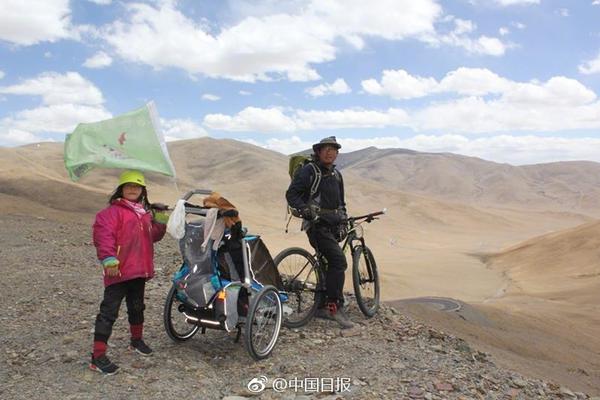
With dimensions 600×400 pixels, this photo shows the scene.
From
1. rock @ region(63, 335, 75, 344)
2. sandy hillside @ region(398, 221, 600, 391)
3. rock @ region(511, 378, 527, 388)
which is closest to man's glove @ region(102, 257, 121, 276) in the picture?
rock @ region(63, 335, 75, 344)

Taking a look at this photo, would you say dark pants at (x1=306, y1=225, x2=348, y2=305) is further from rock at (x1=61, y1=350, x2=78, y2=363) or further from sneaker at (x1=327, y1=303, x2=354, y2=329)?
rock at (x1=61, y1=350, x2=78, y2=363)

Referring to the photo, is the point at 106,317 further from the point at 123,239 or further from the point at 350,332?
the point at 350,332

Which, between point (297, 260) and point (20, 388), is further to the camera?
point (297, 260)

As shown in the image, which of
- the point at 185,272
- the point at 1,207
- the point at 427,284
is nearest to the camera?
the point at 185,272

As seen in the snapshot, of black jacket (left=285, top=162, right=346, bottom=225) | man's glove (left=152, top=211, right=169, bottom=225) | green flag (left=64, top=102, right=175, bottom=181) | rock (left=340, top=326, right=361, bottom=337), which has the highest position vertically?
green flag (left=64, top=102, right=175, bottom=181)

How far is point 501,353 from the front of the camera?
24.1 feet

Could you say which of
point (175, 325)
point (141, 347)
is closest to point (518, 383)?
point (175, 325)

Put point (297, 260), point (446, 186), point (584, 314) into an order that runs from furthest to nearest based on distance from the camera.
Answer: point (446, 186)
point (584, 314)
point (297, 260)

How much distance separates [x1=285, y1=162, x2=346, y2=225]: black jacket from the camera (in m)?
5.50

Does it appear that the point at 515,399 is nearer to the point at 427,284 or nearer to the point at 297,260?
→ the point at 297,260

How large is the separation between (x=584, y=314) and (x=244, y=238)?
1230 centimetres

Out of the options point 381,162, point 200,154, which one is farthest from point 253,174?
point 381,162

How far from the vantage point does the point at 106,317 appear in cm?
435

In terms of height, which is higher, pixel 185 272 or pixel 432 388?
pixel 185 272
